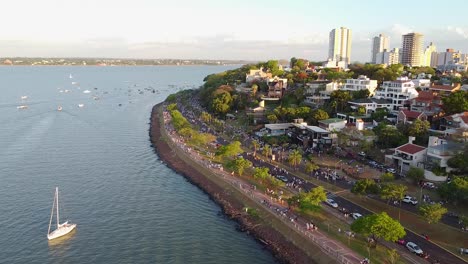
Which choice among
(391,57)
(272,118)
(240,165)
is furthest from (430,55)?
(240,165)

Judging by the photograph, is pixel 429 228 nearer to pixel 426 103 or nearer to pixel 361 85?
pixel 426 103

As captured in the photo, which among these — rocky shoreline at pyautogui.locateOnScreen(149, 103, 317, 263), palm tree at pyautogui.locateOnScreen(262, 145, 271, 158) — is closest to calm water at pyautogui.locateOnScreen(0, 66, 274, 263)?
rocky shoreline at pyautogui.locateOnScreen(149, 103, 317, 263)

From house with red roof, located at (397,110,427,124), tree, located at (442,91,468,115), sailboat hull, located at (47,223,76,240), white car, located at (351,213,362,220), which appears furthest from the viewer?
house with red roof, located at (397,110,427,124)

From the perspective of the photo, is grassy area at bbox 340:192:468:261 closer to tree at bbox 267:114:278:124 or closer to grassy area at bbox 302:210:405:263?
grassy area at bbox 302:210:405:263

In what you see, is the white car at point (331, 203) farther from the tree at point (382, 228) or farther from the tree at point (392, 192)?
the tree at point (382, 228)

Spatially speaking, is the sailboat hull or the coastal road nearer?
the coastal road

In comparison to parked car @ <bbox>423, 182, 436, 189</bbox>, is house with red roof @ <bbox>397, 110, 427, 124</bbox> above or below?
above
